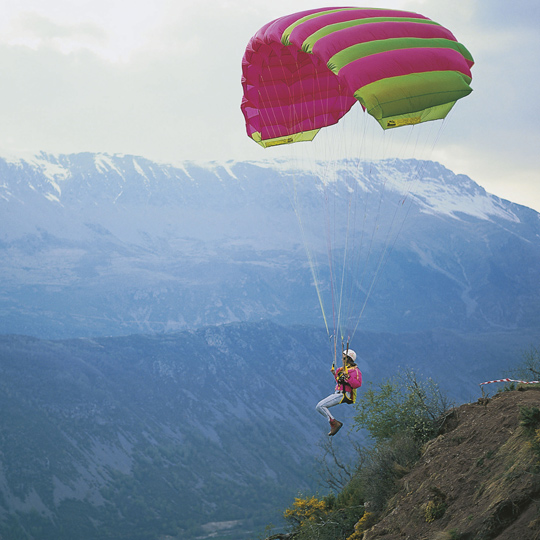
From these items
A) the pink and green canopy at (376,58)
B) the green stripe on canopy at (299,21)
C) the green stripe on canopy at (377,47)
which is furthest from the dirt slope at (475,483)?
the green stripe on canopy at (299,21)

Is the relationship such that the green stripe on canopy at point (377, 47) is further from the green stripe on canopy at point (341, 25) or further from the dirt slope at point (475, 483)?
the dirt slope at point (475, 483)

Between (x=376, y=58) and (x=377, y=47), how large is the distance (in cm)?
57

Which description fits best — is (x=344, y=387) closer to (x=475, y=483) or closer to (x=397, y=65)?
(x=475, y=483)

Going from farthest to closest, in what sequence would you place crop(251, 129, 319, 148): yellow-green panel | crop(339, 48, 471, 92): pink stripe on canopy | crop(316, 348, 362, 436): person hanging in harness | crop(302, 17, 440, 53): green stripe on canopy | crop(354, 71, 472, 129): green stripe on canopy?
crop(251, 129, 319, 148): yellow-green panel, crop(302, 17, 440, 53): green stripe on canopy, crop(316, 348, 362, 436): person hanging in harness, crop(339, 48, 471, 92): pink stripe on canopy, crop(354, 71, 472, 129): green stripe on canopy

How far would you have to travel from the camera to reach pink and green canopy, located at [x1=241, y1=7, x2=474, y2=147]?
16578 millimetres

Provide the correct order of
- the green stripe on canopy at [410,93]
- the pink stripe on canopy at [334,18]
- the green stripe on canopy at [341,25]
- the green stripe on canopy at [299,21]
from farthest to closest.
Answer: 1. the green stripe on canopy at [299,21]
2. the pink stripe on canopy at [334,18]
3. the green stripe on canopy at [341,25]
4. the green stripe on canopy at [410,93]

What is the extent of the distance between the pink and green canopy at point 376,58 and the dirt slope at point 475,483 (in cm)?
814

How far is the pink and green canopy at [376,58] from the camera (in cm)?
1658

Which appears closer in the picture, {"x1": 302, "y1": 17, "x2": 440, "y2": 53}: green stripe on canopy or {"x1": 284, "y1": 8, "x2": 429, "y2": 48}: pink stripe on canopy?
{"x1": 302, "y1": 17, "x2": 440, "y2": 53}: green stripe on canopy

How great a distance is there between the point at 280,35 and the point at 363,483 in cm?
1404

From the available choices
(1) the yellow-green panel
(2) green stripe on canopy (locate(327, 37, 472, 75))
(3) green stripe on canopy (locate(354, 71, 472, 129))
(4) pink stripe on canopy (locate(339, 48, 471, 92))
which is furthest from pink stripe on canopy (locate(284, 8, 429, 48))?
(1) the yellow-green panel

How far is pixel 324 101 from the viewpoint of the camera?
77.7ft

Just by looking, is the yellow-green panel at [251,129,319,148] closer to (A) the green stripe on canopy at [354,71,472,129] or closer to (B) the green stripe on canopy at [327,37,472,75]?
(B) the green stripe on canopy at [327,37,472,75]

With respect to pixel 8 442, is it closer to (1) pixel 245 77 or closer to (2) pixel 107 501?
(2) pixel 107 501
